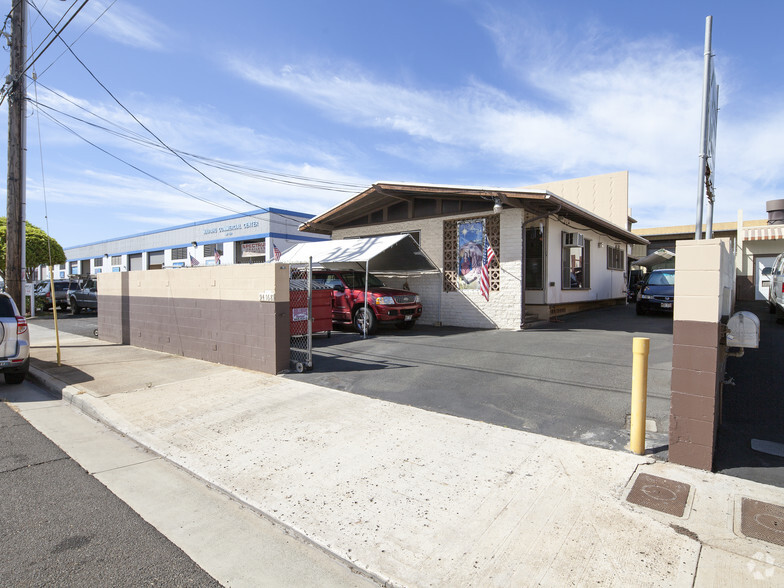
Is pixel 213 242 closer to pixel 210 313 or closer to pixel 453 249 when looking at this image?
pixel 453 249

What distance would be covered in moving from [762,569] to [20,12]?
17123 mm

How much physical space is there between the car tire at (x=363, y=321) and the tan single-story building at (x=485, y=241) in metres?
2.34

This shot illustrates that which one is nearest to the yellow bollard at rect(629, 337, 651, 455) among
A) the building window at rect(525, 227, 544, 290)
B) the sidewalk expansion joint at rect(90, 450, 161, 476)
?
the sidewalk expansion joint at rect(90, 450, 161, 476)

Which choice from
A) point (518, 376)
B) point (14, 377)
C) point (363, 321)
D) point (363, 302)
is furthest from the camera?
point (363, 302)

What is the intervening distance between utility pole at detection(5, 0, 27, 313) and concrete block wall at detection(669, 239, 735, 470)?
47.7 ft

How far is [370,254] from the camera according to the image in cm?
1098

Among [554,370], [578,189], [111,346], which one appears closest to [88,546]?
[554,370]

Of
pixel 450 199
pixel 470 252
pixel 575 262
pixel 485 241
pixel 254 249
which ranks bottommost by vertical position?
pixel 575 262

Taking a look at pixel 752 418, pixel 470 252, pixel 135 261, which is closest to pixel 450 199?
pixel 470 252

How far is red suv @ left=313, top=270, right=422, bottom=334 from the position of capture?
11.6m

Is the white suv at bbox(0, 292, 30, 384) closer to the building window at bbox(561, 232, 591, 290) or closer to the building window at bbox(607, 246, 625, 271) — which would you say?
the building window at bbox(561, 232, 591, 290)

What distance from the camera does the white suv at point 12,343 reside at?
23.1ft

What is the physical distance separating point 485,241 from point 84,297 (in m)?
20.9

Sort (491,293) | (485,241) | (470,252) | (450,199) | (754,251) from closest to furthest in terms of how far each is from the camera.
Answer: (491,293)
(485,241)
(470,252)
(450,199)
(754,251)
